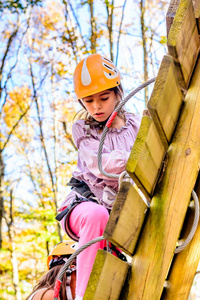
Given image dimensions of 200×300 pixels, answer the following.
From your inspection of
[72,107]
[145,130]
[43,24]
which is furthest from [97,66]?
[43,24]

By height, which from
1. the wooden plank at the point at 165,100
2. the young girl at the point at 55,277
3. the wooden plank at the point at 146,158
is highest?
the wooden plank at the point at 165,100

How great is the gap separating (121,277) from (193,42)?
102 cm

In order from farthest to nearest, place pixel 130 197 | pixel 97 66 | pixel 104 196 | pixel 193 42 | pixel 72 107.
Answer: pixel 72 107 < pixel 97 66 < pixel 104 196 < pixel 193 42 < pixel 130 197

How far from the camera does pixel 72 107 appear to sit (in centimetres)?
995

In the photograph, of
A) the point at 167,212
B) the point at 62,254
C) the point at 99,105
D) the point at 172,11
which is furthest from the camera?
the point at 62,254

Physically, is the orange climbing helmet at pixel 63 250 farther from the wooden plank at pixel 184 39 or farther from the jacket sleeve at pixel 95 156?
the wooden plank at pixel 184 39

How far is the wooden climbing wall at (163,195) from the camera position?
1.29 metres

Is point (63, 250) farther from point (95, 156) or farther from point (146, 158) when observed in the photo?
point (146, 158)

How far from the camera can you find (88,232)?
2086mm

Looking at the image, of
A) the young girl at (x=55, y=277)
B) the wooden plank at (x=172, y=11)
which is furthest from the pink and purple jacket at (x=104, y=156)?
the young girl at (x=55, y=277)

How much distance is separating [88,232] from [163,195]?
2.63 feet

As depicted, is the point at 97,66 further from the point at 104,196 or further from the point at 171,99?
the point at 171,99

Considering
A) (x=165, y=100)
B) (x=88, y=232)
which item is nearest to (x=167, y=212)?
(x=165, y=100)

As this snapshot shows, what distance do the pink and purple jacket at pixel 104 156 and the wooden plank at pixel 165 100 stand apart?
67 centimetres
